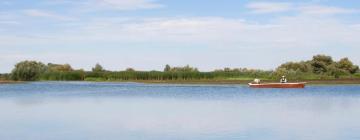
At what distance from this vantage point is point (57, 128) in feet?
66.8

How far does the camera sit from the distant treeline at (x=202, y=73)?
79125 millimetres

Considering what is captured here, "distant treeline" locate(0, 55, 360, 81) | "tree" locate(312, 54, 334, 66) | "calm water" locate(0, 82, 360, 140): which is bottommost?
"calm water" locate(0, 82, 360, 140)

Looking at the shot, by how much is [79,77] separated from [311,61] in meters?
34.1

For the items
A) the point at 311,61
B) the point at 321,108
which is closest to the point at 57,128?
the point at 321,108

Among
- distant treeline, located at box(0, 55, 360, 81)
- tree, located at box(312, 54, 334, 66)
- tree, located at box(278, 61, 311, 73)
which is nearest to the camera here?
distant treeline, located at box(0, 55, 360, 81)

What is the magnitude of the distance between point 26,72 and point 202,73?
89.9 ft

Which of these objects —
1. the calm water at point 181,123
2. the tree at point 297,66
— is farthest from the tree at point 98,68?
the calm water at point 181,123

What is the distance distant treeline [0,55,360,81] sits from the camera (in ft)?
260

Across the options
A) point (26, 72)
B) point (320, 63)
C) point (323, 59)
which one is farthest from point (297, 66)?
point (26, 72)

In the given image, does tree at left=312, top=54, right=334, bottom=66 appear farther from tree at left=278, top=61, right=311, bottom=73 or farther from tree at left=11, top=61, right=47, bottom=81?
tree at left=11, top=61, right=47, bottom=81

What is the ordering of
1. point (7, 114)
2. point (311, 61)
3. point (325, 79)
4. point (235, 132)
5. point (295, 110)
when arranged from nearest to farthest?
1. point (235, 132)
2. point (7, 114)
3. point (295, 110)
4. point (325, 79)
5. point (311, 61)

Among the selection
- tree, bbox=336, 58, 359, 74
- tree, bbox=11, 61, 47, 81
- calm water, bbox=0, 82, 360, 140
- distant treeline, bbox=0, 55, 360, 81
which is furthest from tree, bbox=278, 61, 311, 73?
calm water, bbox=0, 82, 360, 140

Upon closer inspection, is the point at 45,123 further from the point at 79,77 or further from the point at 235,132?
the point at 79,77

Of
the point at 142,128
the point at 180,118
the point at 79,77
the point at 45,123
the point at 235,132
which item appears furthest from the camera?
the point at 79,77
